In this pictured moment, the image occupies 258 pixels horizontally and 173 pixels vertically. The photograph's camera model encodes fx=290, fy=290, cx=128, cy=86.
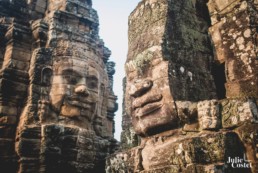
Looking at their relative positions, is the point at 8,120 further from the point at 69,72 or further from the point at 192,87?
the point at 192,87

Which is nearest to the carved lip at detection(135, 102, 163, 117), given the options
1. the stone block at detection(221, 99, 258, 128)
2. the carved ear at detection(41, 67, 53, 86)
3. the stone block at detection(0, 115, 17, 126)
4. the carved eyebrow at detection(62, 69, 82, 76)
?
the stone block at detection(221, 99, 258, 128)

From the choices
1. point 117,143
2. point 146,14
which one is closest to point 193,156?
point 146,14

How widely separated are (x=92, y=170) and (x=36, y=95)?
8.01ft

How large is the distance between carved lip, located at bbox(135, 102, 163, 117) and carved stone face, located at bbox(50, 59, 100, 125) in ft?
15.3

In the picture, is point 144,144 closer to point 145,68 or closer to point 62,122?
point 145,68

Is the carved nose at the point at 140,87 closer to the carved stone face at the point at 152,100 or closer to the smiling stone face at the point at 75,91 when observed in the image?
the carved stone face at the point at 152,100

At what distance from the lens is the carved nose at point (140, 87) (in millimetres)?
3176

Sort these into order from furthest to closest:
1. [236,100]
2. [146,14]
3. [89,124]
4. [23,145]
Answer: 1. [89,124]
2. [23,145]
3. [146,14]
4. [236,100]

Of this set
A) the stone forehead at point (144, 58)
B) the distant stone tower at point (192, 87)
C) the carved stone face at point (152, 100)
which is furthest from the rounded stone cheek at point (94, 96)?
the carved stone face at point (152, 100)

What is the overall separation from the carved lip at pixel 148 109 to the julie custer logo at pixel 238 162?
35.5 inches

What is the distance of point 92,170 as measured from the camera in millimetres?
7230

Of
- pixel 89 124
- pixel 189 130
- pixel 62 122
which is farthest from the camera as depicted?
pixel 89 124

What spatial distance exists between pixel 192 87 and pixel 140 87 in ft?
1.88

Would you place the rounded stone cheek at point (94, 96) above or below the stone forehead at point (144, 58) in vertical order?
above
